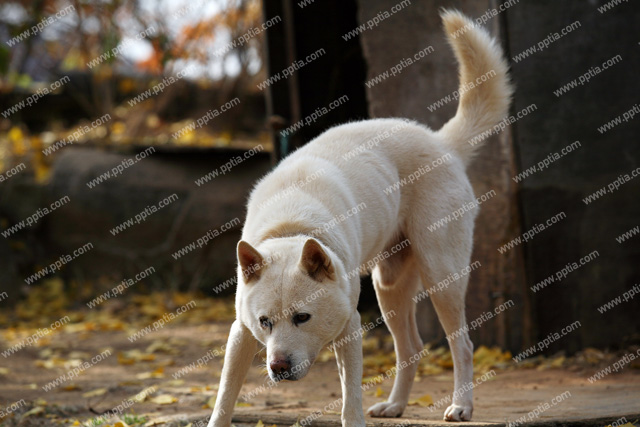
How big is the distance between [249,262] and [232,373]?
67 centimetres

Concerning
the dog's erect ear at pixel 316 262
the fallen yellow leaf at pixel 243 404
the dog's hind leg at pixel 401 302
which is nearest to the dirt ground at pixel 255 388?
the fallen yellow leaf at pixel 243 404

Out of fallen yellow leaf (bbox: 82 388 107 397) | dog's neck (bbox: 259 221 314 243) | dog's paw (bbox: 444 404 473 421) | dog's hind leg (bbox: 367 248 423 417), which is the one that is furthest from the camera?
fallen yellow leaf (bbox: 82 388 107 397)

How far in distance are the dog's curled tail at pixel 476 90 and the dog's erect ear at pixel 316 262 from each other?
1.75m

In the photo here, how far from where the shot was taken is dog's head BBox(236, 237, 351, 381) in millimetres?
3457

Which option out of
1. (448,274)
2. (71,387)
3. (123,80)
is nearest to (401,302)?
(448,274)

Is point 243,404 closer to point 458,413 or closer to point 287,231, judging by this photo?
point 458,413

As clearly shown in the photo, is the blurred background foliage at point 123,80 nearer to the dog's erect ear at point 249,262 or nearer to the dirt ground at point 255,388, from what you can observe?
the dirt ground at point 255,388

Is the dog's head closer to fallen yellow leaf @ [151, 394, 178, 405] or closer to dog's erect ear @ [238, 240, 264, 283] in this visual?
dog's erect ear @ [238, 240, 264, 283]

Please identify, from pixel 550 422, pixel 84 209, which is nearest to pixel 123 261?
pixel 84 209

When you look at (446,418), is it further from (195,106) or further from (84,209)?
(195,106)

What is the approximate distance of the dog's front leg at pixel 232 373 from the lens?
3.87 metres

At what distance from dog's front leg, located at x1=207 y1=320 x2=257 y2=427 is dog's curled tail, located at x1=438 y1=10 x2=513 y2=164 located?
1.98m

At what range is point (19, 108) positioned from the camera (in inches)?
519

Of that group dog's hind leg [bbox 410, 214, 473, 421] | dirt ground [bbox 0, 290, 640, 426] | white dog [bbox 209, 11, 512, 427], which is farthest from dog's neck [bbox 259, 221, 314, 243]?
dirt ground [bbox 0, 290, 640, 426]
